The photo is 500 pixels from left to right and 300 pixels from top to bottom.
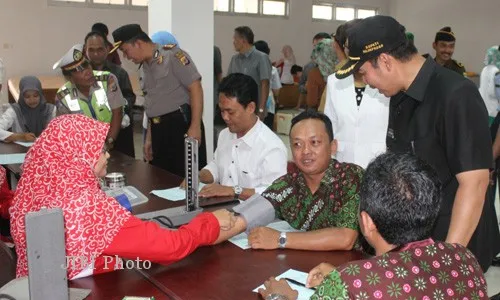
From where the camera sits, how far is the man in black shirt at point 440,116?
145 centimetres

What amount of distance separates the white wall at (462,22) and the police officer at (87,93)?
29.3 ft

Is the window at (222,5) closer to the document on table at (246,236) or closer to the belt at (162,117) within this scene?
the belt at (162,117)

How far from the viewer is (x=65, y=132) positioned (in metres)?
1.56

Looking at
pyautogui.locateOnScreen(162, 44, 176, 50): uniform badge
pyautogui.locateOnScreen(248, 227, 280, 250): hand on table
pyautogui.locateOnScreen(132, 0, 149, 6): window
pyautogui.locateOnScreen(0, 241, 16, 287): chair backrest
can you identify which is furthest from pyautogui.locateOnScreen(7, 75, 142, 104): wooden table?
pyautogui.locateOnScreen(248, 227, 280, 250): hand on table

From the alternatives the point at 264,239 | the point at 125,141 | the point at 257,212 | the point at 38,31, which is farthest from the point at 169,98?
the point at 38,31

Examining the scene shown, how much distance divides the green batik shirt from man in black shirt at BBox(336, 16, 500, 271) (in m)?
0.28

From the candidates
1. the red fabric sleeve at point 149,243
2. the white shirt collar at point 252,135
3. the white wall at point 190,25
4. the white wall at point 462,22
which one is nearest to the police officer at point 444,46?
the white wall at point 190,25

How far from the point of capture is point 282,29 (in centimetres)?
1094

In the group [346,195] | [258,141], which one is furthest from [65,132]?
[258,141]

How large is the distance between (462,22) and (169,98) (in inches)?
355

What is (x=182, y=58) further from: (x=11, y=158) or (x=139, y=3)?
(x=139, y=3)

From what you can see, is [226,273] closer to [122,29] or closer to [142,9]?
[122,29]

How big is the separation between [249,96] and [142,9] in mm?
7451

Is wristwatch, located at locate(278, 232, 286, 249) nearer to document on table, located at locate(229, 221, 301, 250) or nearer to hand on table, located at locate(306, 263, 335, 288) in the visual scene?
document on table, located at locate(229, 221, 301, 250)
